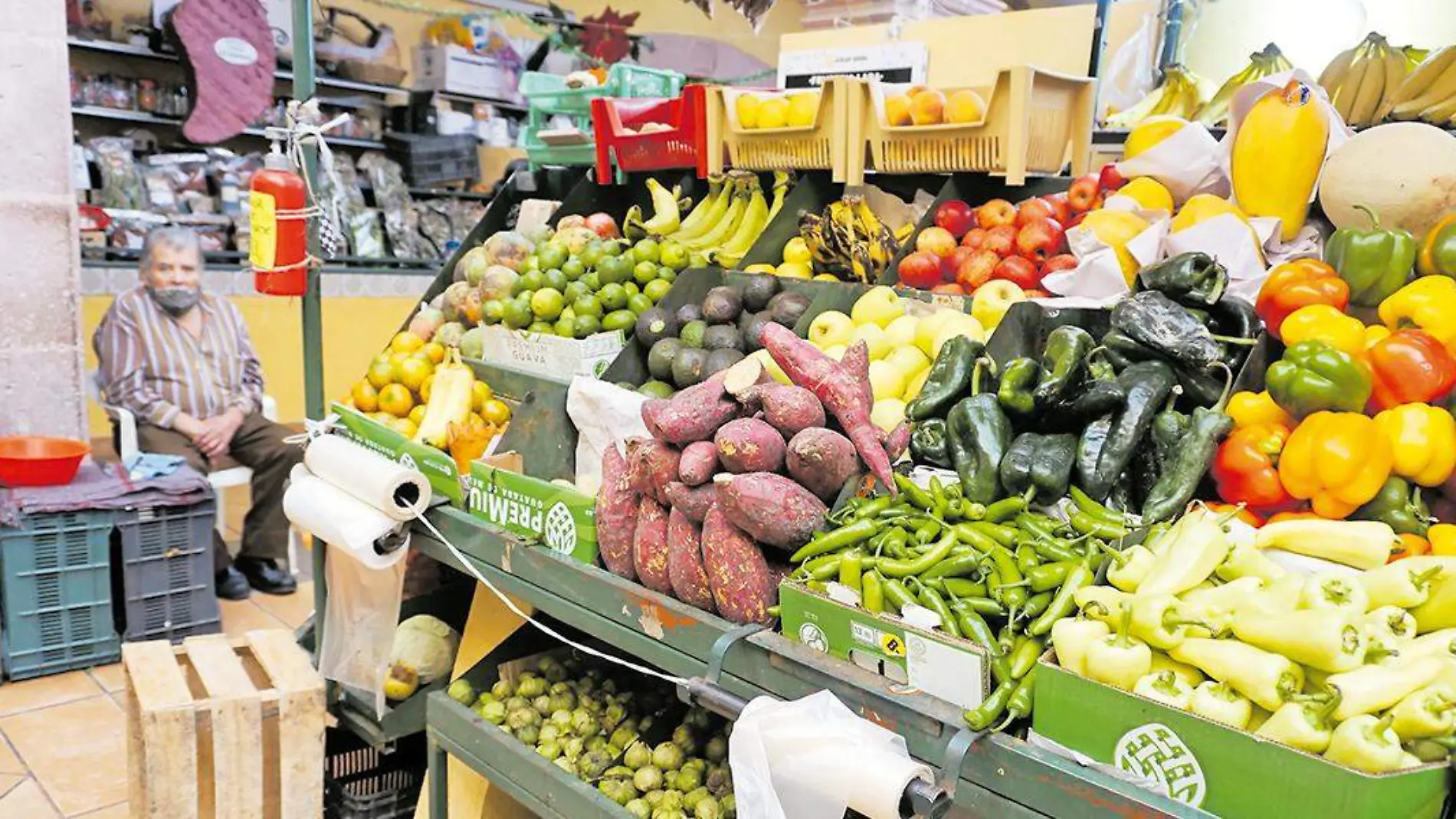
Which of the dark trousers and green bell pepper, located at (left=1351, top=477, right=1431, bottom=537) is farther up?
green bell pepper, located at (left=1351, top=477, right=1431, bottom=537)

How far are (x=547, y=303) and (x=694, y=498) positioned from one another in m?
1.26

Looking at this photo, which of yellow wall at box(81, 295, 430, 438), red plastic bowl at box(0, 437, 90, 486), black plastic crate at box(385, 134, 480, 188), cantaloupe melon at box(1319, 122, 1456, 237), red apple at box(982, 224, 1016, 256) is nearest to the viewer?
cantaloupe melon at box(1319, 122, 1456, 237)

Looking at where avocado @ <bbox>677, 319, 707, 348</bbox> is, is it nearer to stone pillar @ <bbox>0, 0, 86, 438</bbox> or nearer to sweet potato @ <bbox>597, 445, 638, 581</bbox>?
sweet potato @ <bbox>597, 445, 638, 581</bbox>

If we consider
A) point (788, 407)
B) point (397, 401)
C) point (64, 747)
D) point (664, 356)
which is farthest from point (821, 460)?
point (64, 747)

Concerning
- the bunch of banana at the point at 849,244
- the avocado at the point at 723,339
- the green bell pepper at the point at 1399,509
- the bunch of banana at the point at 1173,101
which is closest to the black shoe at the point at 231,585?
the avocado at the point at 723,339

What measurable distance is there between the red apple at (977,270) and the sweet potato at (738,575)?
1.06 m

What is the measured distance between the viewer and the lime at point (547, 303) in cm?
298

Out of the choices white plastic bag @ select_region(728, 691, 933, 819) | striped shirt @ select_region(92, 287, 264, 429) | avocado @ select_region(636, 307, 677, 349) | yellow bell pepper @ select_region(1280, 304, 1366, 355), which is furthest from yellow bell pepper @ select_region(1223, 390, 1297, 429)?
striped shirt @ select_region(92, 287, 264, 429)

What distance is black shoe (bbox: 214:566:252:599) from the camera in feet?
16.4

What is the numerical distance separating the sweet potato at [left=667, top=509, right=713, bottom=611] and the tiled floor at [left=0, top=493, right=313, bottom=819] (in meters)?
2.28

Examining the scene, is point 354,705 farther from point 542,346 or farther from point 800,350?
point 800,350

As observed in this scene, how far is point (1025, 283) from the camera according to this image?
2.52 metres

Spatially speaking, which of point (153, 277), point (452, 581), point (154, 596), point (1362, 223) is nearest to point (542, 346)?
point (452, 581)

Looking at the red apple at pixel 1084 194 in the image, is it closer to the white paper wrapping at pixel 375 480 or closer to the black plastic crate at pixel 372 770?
the white paper wrapping at pixel 375 480
